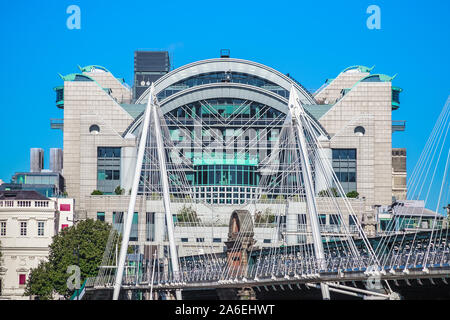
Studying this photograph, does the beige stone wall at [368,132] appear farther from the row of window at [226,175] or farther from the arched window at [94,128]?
the arched window at [94,128]

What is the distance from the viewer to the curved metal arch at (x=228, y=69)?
125812 millimetres

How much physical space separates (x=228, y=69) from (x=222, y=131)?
9513mm

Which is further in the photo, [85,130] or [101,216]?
[85,130]

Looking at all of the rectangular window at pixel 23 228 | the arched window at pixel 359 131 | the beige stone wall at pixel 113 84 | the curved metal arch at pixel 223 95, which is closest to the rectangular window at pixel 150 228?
the rectangular window at pixel 23 228

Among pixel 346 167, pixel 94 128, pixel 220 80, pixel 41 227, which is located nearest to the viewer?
pixel 41 227

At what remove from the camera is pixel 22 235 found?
9381 centimetres

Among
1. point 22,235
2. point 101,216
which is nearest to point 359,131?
point 101,216

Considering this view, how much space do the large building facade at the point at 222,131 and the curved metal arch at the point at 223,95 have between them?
12cm

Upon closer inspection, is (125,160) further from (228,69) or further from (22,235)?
(22,235)

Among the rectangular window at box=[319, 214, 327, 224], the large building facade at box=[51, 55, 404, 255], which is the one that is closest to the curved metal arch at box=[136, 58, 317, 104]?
the large building facade at box=[51, 55, 404, 255]

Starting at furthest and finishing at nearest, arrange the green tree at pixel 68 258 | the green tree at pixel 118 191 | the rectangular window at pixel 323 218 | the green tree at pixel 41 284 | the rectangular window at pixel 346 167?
the rectangular window at pixel 346 167 → the green tree at pixel 118 191 → the rectangular window at pixel 323 218 → the green tree at pixel 68 258 → the green tree at pixel 41 284

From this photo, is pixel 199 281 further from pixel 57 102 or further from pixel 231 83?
pixel 57 102
